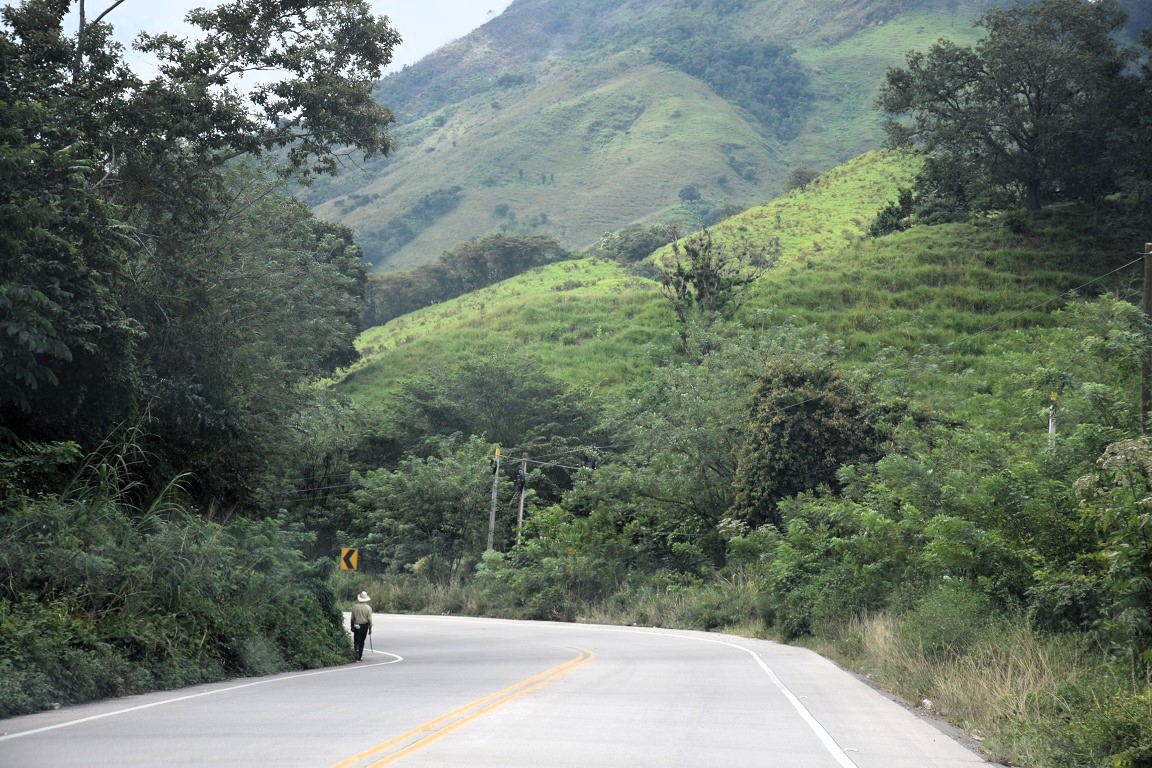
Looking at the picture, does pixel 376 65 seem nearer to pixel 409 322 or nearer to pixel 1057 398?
pixel 1057 398

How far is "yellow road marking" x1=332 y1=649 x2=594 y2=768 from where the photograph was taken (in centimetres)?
916

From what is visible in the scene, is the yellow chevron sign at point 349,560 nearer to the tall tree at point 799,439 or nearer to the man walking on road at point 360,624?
the man walking on road at point 360,624

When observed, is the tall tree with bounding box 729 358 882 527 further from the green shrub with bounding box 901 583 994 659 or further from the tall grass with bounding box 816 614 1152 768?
the green shrub with bounding box 901 583 994 659

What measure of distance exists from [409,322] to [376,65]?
65.9m

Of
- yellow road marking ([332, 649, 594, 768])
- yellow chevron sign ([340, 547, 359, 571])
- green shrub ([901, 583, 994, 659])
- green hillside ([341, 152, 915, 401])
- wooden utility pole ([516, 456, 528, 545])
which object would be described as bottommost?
wooden utility pole ([516, 456, 528, 545])

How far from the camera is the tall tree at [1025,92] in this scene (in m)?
58.2

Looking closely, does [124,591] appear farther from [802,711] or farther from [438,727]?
[802,711]

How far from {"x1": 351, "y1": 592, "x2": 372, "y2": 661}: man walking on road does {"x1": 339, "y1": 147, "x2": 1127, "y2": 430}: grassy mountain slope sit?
2569 centimetres

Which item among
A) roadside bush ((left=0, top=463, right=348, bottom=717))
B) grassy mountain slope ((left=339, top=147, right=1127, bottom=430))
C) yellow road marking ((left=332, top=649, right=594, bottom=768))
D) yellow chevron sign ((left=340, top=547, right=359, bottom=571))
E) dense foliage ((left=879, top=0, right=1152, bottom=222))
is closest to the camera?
yellow road marking ((left=332, top=649, right=594, bottom=768))

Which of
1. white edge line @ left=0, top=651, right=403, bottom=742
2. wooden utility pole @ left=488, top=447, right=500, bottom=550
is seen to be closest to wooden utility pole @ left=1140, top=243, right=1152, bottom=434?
white edge line @ left=0, top=651, right=403, bottom=742

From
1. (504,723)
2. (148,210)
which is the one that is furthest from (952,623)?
(148,210)

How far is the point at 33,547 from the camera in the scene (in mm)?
15297

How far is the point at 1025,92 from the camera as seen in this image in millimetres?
59500

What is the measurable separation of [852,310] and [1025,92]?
14.3 m
